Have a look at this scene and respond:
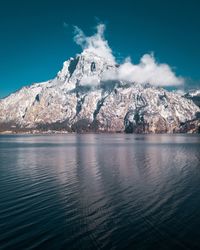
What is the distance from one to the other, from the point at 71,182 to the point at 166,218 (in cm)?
2684

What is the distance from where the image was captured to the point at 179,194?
46531mm

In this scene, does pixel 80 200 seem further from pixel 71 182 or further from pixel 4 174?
pixel 4 174

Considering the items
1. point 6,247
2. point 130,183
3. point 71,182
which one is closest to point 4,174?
point 71,182

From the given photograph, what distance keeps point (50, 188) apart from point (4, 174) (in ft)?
66.6

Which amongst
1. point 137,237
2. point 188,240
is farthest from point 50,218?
point 188,240

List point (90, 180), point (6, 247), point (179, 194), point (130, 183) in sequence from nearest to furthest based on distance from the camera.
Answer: point (6, 247) → point (179, 194) → point (130, 183) → point (90, 180)

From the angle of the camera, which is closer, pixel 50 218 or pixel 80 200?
pixel 50 218

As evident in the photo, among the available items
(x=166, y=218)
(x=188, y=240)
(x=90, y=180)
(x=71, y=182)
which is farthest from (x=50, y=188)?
(x=188, y=240)

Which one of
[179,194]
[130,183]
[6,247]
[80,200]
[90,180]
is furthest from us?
[90,180]

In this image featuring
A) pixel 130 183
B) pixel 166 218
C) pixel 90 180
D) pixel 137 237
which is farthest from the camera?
pixel 90 180

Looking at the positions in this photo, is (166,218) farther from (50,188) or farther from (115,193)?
(50,188)

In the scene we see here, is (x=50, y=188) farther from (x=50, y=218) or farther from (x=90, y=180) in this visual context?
(x=50, y=218)

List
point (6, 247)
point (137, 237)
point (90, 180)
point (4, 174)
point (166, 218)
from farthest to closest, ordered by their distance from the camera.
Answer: point (4, 174) → point (90, 180) → point (166, 218) → point (137, 237) → point (6, 247)

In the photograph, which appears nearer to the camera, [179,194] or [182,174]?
[179,194]
